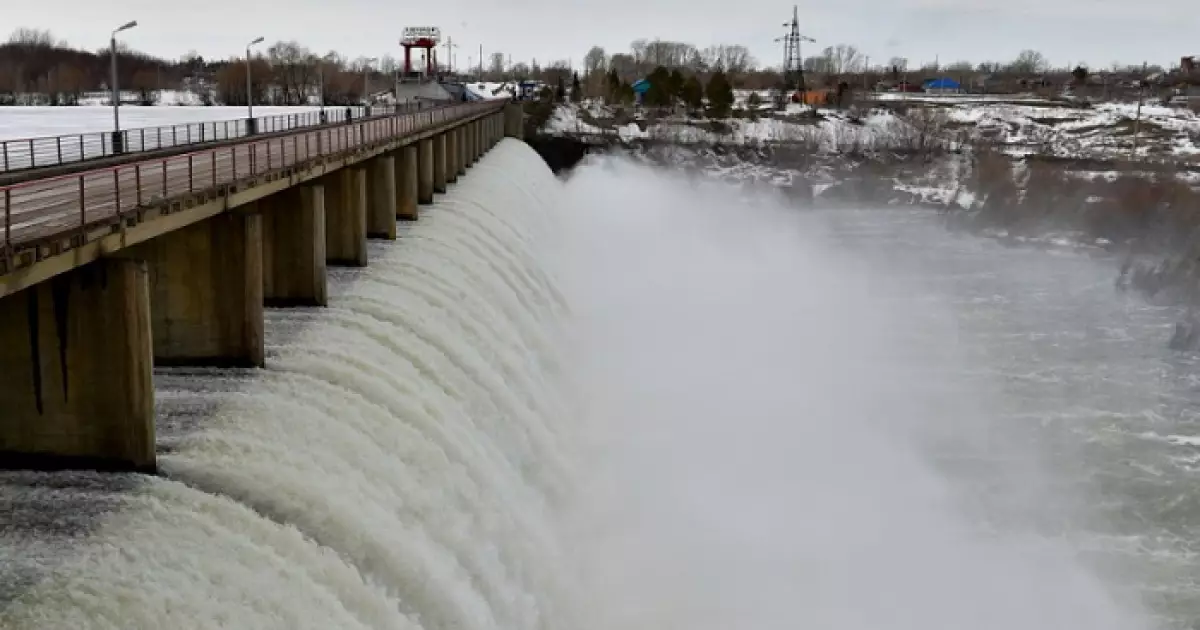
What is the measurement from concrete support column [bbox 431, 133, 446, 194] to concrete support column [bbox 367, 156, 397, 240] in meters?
10.3

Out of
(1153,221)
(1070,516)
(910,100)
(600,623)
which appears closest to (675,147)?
(1153,221)

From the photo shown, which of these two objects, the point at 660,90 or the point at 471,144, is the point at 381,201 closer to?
the point at 471,144

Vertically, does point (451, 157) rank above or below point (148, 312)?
above

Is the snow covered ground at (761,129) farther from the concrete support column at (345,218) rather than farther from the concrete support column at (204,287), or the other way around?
the concrete support column at (204,287)

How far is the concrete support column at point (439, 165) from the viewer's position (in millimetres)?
40312

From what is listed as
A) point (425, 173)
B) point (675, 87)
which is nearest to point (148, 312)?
point (425, 173)

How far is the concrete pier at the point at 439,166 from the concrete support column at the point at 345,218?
556 inches

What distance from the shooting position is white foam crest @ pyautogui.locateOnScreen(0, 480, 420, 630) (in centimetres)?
934

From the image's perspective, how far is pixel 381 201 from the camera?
28.9 metres

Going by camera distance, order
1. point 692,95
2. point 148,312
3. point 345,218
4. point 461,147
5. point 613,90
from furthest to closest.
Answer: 1. point 613,90
2. point 692,95
3. point 461,147
4. point 345,218
5. point 148,312

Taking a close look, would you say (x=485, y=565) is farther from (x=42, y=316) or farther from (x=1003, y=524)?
(x=1003, y=524)

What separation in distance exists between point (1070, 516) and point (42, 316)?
20.6 m

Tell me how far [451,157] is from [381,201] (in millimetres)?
15998

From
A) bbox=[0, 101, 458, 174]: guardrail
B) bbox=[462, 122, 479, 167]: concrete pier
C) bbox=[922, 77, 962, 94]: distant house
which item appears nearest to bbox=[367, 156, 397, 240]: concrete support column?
bbox=[0, 101, 458, 174]: guardrail
